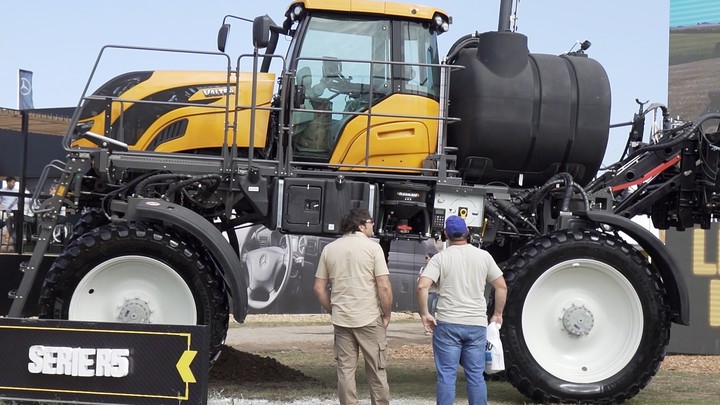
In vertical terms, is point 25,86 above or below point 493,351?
above

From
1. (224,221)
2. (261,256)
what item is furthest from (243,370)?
(261,256)

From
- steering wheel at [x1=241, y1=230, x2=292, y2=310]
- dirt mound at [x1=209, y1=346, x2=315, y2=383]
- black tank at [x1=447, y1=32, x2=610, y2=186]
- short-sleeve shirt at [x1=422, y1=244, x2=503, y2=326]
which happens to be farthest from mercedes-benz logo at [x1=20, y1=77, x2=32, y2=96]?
short-sleeve shirt at [x1=422, y1=244, x2=503, y2=326]

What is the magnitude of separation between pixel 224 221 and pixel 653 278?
422 centimetres

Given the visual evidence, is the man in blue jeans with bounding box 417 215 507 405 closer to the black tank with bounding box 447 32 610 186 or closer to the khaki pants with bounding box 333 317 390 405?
the khaki pants with bounding box 333 317 390 405

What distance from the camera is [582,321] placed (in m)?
10.1

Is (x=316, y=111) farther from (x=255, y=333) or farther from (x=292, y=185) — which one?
(x=255, y=333)

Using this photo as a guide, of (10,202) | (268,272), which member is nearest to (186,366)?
(10,202)

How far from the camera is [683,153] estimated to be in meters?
10.8

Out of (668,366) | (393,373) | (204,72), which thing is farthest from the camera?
(668,366)

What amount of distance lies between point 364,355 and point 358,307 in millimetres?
399

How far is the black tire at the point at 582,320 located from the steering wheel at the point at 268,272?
33.0 feet

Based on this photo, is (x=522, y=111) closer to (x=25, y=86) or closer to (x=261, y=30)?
(x=261, y=30)

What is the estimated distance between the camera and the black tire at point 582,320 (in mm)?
9867

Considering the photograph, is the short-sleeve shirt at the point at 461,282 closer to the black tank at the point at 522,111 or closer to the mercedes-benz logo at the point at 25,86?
the black tank at the point at 522,111
